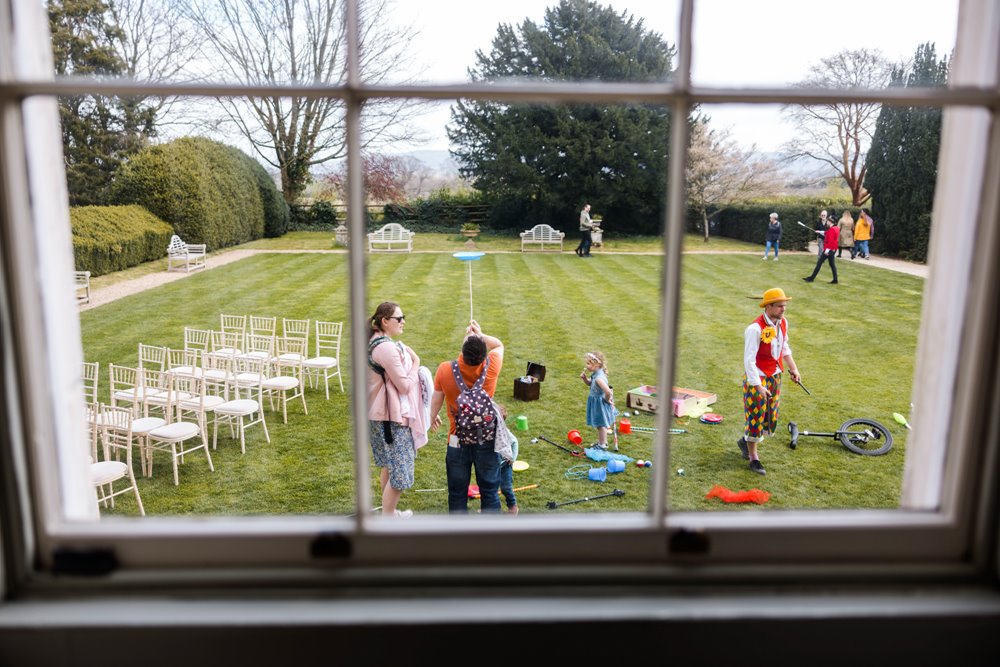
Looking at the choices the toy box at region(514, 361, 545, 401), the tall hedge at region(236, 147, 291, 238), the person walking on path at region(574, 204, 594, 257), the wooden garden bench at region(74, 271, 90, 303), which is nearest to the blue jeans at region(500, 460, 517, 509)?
the toy box at region(514, 361, 545, 401)

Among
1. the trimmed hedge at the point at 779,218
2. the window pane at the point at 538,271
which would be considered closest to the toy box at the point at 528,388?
the window pane at the point at 538,271

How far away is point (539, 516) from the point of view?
4.01 feet

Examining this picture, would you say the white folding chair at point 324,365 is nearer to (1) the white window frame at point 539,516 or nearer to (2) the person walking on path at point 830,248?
(1) the white window frame at point 539,516

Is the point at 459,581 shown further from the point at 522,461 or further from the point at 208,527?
the point at 522,461

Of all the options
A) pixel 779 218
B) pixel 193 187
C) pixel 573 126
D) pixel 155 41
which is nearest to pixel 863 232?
pixel 779 218

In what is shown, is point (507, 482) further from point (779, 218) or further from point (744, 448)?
point (779, 218)

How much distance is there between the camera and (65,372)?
1.21 metres

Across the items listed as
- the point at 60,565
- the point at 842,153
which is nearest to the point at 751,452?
the point at 60,565

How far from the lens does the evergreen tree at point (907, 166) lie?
18.0 meters

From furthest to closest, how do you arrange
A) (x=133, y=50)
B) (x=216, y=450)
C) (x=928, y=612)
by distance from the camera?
(x=133, y=50), (x=216, y=450), (x=928, y=612)

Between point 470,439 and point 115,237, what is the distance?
12.9 m

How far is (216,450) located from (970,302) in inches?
259

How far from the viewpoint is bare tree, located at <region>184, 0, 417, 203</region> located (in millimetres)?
12086

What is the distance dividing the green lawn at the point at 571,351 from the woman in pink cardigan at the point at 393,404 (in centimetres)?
35
